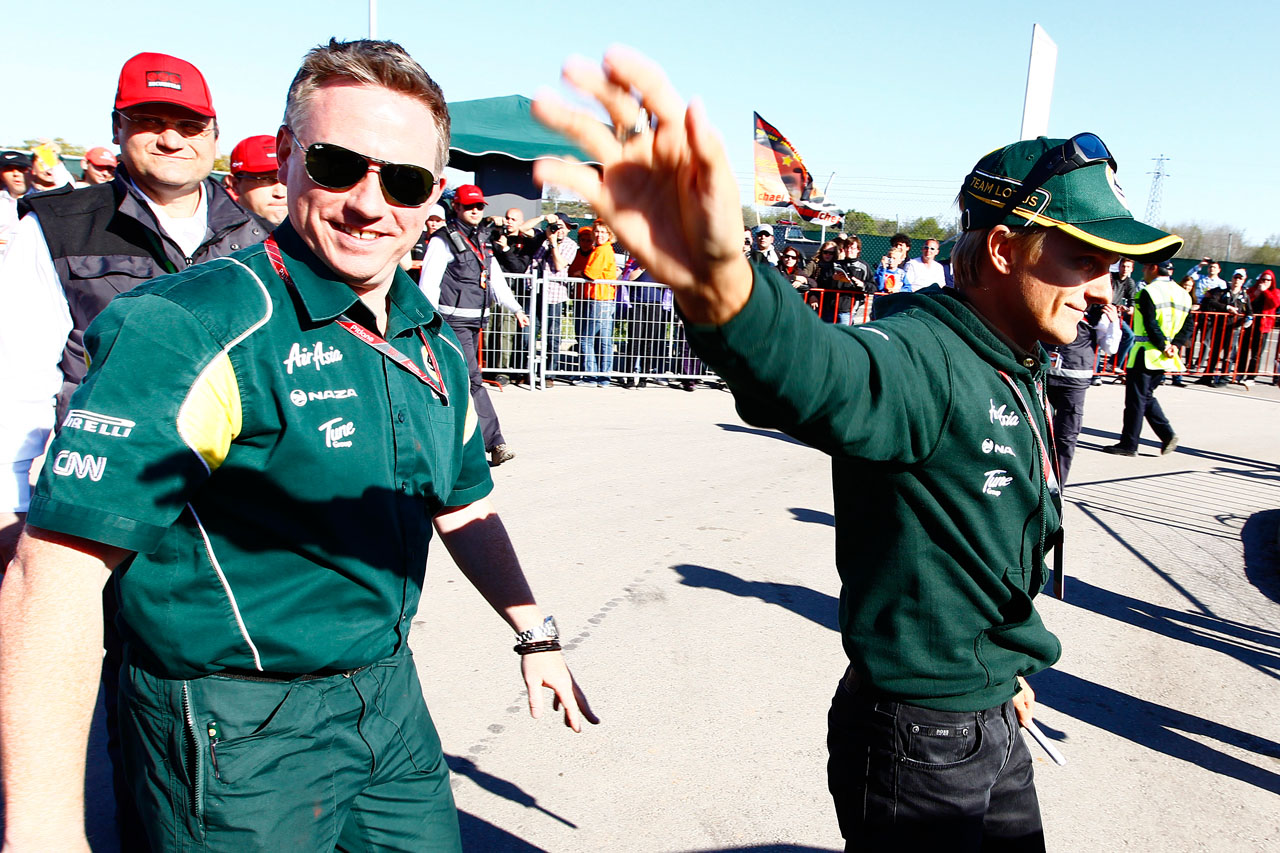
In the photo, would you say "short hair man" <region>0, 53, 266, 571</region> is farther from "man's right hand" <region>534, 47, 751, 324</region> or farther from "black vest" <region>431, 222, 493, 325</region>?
"black vest" <region>431, 222, 493, 325</region>

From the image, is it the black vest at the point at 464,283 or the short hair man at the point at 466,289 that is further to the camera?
the black vest at the point at 464,283

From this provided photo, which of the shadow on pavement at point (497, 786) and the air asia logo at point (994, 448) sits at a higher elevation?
the air asia logo at point (994, 448)

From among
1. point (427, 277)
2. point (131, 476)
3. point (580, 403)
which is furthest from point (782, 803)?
point (580, 403)

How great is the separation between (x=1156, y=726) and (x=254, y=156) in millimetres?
4627

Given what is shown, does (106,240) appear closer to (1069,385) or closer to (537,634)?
(537,634)

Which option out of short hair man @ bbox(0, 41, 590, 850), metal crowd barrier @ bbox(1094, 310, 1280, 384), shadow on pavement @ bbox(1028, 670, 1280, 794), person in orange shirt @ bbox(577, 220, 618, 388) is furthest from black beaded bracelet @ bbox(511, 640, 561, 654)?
metal crowd barrier @ bbox(1094, 310, 1280, 384)

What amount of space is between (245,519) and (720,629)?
3481mm

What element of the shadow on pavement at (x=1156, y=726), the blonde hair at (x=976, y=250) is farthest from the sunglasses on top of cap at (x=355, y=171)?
the shadow on pavement at (x=1156, y=726)

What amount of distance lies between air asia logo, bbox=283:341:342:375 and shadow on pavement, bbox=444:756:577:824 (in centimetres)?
206

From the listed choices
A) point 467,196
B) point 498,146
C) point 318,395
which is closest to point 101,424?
point 318,395

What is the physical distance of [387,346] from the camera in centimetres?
183

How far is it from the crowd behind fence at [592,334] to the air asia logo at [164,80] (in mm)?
8790

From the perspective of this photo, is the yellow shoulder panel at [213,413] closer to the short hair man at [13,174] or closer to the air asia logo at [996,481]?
the air asia logo at [996,481]

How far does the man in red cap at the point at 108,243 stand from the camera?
261cm
